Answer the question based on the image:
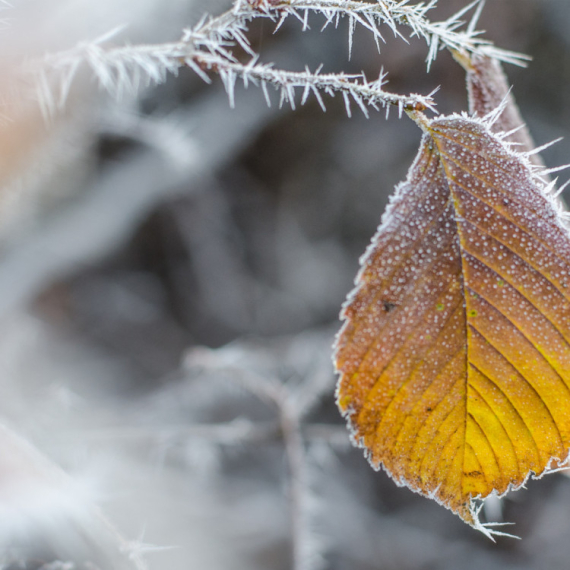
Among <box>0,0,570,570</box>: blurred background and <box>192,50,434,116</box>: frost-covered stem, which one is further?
<box>0,0,570,570</box>: blurred background

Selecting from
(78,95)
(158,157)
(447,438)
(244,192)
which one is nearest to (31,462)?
(447,438)

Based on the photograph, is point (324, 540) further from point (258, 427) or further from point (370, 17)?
point (370, 17)

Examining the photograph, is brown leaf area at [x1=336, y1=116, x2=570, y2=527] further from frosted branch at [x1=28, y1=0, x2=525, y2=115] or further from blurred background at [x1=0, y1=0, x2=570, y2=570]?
blurred background at [x1=0, y1=0, x2=570, y2=570]

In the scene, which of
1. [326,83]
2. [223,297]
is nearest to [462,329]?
[326,83]

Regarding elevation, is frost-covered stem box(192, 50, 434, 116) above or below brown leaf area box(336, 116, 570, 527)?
above

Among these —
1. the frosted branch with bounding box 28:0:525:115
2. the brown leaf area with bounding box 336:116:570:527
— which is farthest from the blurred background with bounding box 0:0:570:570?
the brown leaf area with bounding box 336:116:570:527
